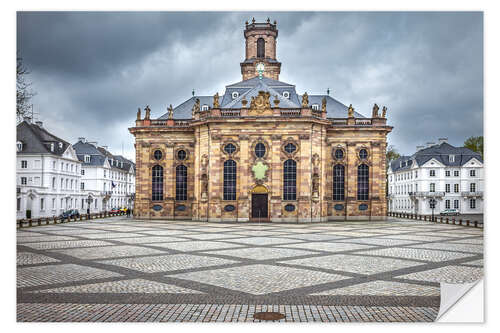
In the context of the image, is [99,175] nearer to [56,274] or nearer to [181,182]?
[56,274]

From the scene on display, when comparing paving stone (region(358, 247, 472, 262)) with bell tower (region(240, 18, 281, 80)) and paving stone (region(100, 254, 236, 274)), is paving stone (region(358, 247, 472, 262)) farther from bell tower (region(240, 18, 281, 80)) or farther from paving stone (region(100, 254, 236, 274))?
bell tower (region(240, 18, 281, 80))

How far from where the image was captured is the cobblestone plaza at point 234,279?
35.2 feet

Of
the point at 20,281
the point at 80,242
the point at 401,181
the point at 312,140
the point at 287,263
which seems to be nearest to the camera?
the point at 20,281

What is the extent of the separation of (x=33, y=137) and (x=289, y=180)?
37.0 m

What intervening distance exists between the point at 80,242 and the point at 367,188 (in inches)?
1411

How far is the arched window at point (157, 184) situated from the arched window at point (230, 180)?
9571 mm

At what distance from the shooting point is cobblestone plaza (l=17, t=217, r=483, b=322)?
35.2ft

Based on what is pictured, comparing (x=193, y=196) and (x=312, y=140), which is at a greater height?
(x=312, y=140)

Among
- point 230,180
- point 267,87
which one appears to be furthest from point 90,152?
point 267,87

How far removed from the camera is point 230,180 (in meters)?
48.9

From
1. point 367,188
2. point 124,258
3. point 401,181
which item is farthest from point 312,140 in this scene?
point 124,258

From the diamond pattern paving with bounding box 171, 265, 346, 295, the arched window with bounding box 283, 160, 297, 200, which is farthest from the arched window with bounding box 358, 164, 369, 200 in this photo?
the diamond pattern paving with bounding box 171, 265, 346, 295
